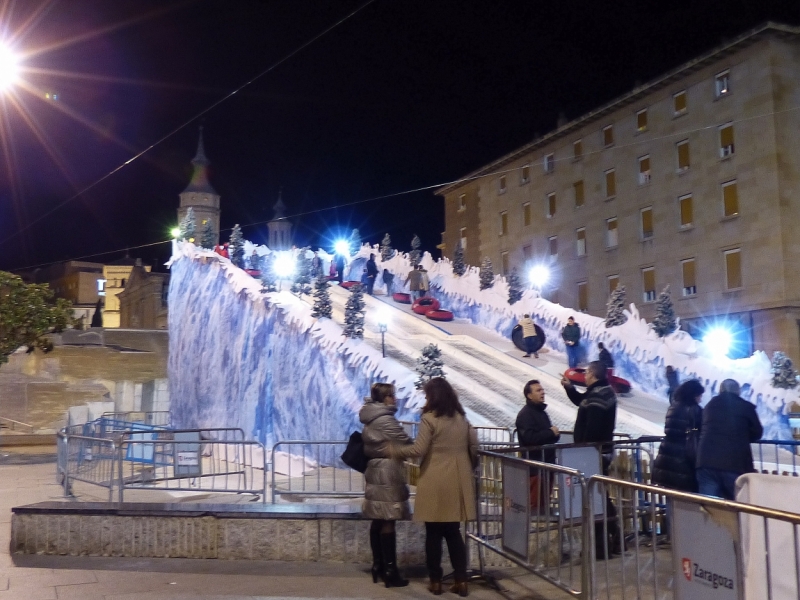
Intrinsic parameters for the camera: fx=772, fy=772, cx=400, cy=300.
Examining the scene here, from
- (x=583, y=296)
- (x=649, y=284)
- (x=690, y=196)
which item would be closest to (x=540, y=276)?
(x=583, y=296)

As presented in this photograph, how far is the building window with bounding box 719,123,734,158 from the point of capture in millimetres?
32406

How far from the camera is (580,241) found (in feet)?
136

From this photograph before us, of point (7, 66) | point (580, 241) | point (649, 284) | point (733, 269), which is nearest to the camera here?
point (7, 66)

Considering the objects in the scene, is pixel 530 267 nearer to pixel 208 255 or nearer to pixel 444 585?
pixel 208 255

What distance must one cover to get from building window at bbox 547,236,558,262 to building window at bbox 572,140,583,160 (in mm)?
4569

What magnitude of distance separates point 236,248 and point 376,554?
22790 mm

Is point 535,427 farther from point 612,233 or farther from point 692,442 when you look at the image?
point 612,233

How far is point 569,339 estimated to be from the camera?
21516 millimetres

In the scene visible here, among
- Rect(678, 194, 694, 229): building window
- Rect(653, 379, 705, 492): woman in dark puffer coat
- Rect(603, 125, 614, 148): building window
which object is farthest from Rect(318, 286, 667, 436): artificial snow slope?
Rect(603, 125, 614, 148): building window

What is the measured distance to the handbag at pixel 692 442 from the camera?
7.92 m

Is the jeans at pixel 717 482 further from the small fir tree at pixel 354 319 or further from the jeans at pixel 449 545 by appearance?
the small fir tree at pixel 354 319

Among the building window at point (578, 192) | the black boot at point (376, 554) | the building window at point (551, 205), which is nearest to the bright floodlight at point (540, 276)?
the building window at point (551, 205)

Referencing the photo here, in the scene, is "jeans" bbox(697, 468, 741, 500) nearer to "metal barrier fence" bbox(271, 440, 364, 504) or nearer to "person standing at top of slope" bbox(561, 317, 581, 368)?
"metal barrier fence" bbox(271, 440, 364, 504)

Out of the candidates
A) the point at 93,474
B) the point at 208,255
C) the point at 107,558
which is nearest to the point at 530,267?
the point at 208,255
